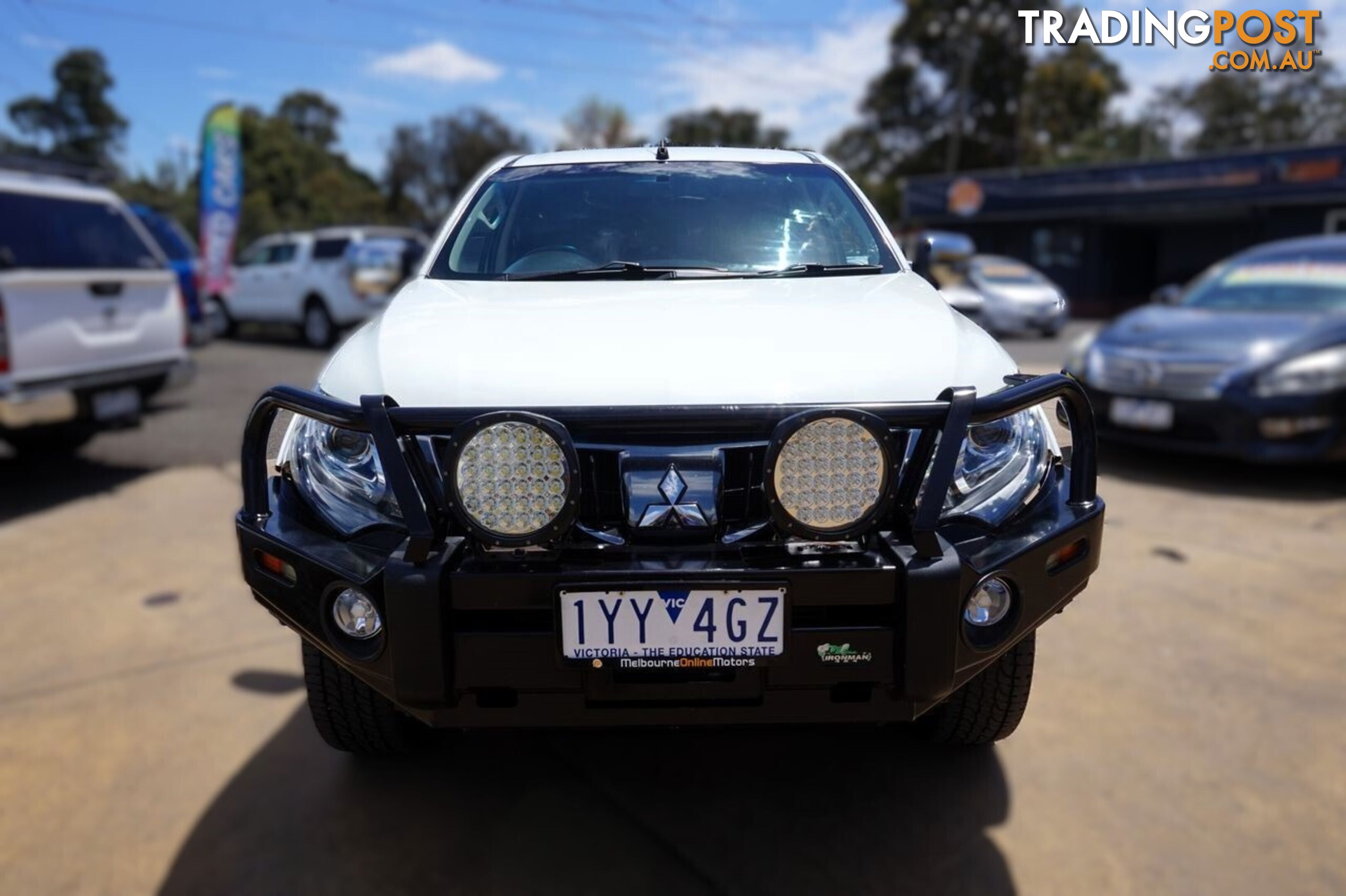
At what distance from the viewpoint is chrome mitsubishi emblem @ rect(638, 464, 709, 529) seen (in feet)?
5.74

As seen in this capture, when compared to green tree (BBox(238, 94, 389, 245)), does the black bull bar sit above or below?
below

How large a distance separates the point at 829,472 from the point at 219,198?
14826 mm

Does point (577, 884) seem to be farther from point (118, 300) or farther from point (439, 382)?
point (118, 300)

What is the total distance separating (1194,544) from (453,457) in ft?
12.5

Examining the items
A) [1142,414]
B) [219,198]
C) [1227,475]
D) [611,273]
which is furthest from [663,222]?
[219,198]

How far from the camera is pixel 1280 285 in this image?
614cm

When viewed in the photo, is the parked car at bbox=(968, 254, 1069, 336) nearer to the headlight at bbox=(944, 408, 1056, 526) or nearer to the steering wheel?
the steering wheel

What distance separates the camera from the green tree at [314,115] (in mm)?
60531

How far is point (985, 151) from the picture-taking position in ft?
126

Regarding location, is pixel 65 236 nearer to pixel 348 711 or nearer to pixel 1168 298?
pixel 348 711

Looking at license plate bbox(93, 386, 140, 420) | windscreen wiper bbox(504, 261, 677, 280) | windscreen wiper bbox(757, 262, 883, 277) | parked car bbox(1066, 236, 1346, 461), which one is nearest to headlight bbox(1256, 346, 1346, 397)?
parked car bbox(1066, 236, 1346, 461)

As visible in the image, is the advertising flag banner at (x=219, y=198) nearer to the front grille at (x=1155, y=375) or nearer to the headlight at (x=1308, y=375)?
the front grille at (x=1155, y=375)

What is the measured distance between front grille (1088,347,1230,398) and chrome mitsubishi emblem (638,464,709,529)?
4.61 metres

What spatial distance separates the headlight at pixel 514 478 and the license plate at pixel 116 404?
15.0ft
